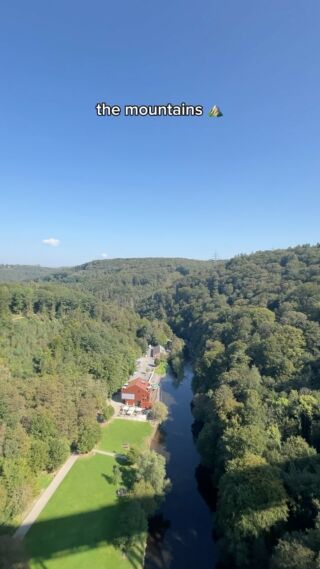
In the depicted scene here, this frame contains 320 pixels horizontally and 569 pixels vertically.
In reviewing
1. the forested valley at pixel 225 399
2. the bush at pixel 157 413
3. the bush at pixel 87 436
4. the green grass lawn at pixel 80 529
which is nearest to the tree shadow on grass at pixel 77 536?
the green grass lawn at pixel 80 529

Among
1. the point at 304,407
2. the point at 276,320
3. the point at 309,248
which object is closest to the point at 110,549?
the point at 304,407

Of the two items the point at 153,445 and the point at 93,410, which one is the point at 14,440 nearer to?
the point at 93,410

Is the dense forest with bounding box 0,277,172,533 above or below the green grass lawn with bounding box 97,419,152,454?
above

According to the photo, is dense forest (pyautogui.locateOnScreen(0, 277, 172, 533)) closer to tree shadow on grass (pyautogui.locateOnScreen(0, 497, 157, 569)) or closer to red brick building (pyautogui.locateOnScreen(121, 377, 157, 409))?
tree shadow on grass (pyautogui.locateOnScreen(0, 497, 157, 569))

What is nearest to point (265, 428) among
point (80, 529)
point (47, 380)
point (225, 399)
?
point (225, 399)

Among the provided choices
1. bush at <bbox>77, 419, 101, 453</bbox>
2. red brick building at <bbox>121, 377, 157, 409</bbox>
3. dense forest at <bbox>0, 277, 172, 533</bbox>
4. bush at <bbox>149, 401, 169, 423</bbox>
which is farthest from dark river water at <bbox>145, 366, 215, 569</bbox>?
dense forest at <bbox>0, 277, 172, 533</bbox>

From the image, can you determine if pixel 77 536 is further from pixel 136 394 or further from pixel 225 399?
pixel 136 394
